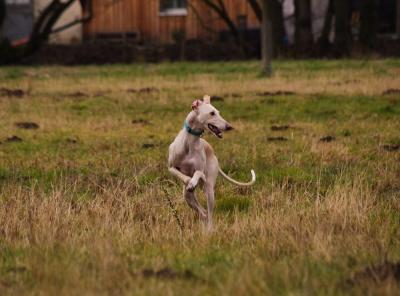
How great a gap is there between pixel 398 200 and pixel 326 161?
9.55 feet

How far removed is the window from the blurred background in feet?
0.16

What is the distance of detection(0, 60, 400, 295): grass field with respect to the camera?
19.5 feet

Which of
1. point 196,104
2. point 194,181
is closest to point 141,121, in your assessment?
point 196,104

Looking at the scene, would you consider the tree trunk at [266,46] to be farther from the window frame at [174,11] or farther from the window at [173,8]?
the window frame at [174,11]

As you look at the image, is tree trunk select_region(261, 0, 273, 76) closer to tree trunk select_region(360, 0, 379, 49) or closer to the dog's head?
tree trunk select_region(360, 0, 379, 49)

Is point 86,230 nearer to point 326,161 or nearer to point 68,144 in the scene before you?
point 326,161

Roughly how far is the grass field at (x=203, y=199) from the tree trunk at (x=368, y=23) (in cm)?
1439

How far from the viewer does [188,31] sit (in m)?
45.0

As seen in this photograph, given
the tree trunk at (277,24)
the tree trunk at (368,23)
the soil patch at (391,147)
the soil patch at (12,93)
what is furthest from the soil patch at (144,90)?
the tree trunk at (368,23)

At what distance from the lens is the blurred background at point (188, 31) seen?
34500 millimetres

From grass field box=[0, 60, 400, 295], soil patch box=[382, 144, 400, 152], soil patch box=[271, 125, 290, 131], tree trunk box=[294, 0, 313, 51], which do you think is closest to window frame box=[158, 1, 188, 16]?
tree trunk box=[294, 0, 313, 51]

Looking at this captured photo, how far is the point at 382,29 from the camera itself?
43.8 meters

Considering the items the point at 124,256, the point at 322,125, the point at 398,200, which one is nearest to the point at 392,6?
the point at 322,125

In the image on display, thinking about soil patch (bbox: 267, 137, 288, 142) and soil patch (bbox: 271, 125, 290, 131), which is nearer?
soil patch (bbox: 267, 137, 288, 142)
